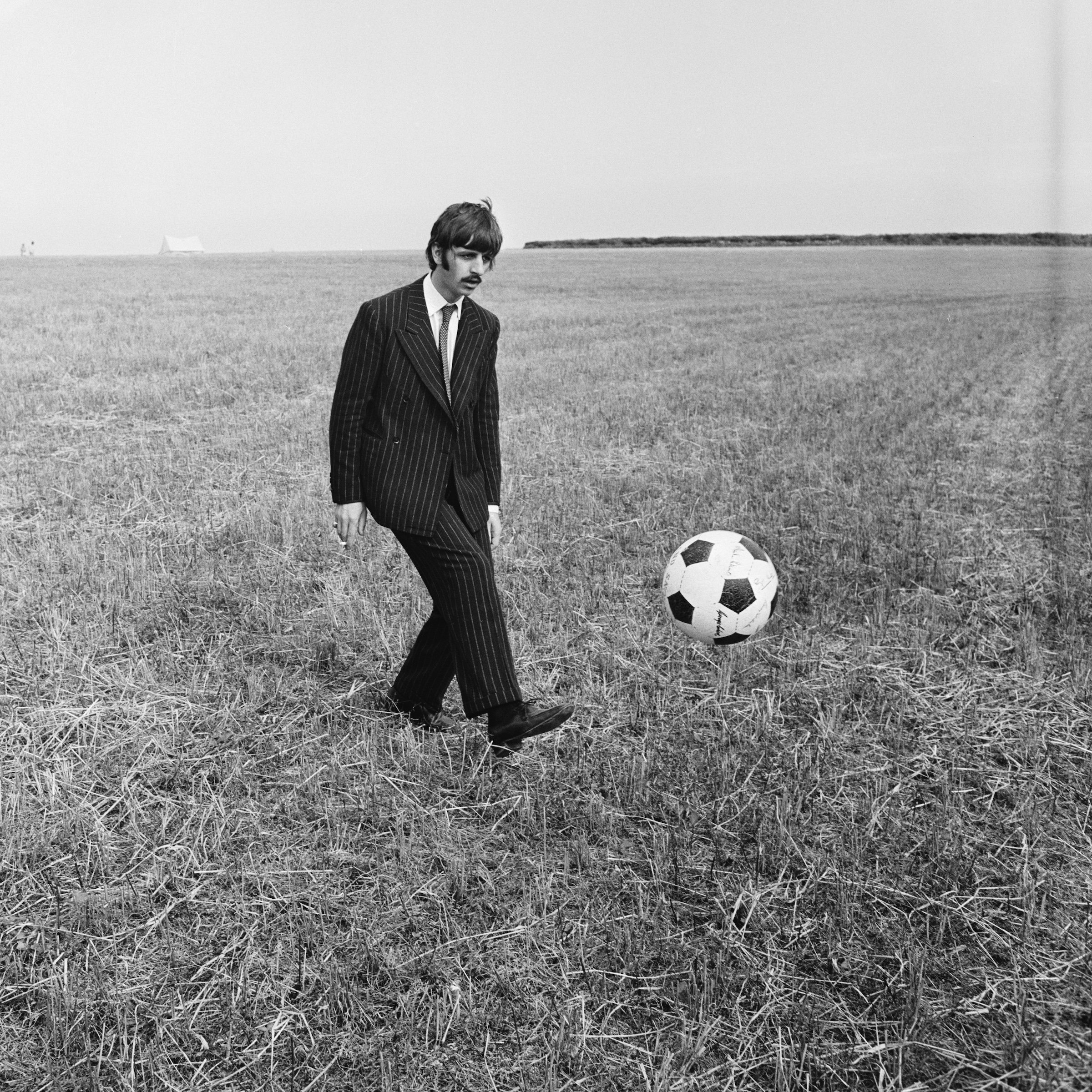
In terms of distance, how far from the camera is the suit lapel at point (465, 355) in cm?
379

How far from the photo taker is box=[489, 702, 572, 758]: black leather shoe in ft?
12.6

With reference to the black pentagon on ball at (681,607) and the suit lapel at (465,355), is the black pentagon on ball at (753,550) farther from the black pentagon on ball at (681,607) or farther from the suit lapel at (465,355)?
the suit lapel at (465,355)

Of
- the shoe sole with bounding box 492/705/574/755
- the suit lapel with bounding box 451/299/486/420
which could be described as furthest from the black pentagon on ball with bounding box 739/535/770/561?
the suit lapel with bounding box 451/299/486/420

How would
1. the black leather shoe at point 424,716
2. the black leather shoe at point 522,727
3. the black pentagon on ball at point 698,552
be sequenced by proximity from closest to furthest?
the black leather shoe at point 522,727 → the black leather shoe at point 424,716 → the black pentagon on ball at point 698,552

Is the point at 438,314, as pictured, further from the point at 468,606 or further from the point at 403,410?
the point at 468,606

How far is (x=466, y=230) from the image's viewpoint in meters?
3.48

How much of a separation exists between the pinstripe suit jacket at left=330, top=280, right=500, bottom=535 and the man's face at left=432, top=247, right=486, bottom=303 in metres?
0.07

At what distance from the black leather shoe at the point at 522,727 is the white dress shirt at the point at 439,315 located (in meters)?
1.33

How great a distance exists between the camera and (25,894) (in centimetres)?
316

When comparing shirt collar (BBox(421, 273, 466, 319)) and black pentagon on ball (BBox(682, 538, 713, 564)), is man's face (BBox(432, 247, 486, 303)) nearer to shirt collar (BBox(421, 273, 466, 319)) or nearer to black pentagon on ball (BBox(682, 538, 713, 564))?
shirt collar (BBox(421, 273, 466, 319))

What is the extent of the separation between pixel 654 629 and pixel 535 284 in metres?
32.3

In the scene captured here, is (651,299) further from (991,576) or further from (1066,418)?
(991,576)

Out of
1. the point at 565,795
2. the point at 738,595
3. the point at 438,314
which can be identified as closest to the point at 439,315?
the point at 438,314

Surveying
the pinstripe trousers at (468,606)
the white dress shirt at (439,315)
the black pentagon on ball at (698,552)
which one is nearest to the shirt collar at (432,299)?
the white dress shirt at (439,315)
